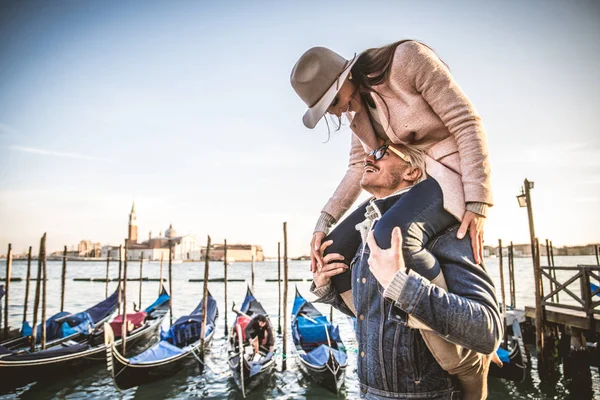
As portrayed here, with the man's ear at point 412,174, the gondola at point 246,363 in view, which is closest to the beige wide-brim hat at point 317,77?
the man's ear at point 412,174

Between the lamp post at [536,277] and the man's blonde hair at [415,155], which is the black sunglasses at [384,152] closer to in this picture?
the man's blonde hair at [415,155]

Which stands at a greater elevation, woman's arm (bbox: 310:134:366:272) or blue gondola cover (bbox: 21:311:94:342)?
woman's arm (bbox: 310:134:366:272)

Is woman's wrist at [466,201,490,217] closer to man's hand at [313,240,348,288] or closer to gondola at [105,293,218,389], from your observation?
man's hand at [313,240,348,288]

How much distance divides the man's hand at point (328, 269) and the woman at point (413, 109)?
36 millimetres

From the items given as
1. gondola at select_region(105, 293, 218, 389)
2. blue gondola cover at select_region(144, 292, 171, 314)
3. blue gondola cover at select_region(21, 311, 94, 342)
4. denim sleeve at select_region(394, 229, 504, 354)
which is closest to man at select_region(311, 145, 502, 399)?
denim sleeve at select_region(394, 229, 504, 354)

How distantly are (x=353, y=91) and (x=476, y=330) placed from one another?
788mm

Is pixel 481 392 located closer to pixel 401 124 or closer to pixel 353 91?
pixel 401 124

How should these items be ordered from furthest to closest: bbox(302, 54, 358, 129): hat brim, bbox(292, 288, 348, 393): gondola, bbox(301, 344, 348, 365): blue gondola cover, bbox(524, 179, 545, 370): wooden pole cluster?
bbox(524, 179, 545, 370): wooden pole cluster
bbox(301, 344, 348, 365): blue gondola cover
bbox(292, 288, 348, 393): gondola
bbox(302, 54, 358, 129): hat brim

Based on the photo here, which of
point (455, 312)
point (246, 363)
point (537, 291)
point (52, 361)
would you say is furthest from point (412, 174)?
point (52, 361)

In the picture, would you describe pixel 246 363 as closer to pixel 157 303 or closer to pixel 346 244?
pixel 346 244

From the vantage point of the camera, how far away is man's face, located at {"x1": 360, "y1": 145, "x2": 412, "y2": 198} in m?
1.25

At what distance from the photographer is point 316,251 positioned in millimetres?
1360

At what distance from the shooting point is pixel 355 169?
1521mm

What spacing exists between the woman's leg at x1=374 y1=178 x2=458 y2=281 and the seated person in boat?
7.48 m
